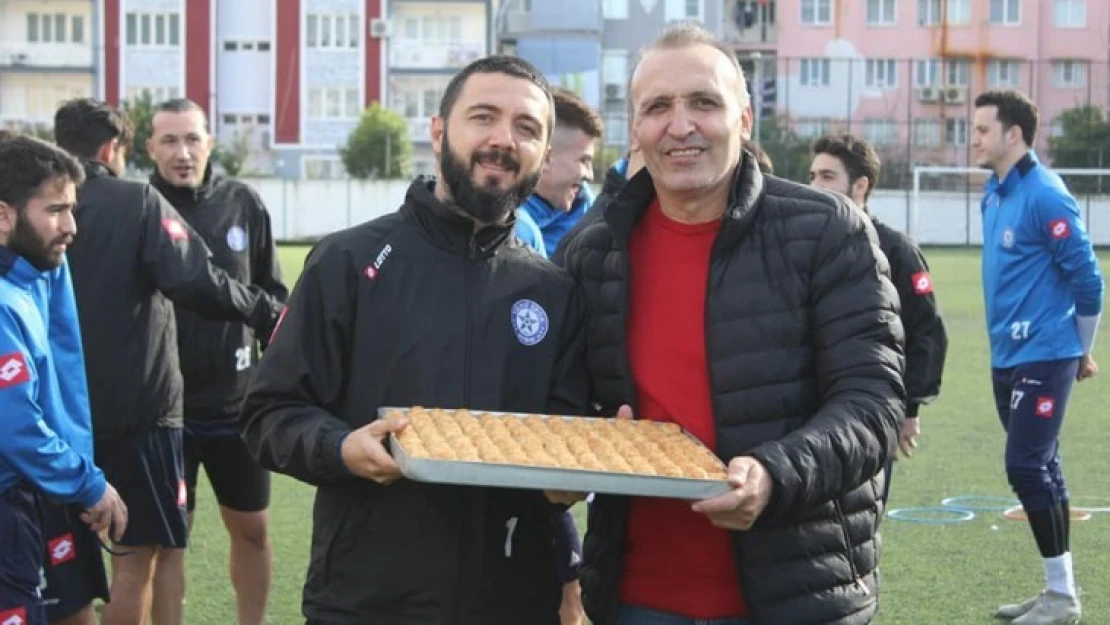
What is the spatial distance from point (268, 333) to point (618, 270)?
10.9 feet

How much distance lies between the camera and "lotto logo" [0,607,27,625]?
16.1 feet

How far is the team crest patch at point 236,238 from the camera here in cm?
738

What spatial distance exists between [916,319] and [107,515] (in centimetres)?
370

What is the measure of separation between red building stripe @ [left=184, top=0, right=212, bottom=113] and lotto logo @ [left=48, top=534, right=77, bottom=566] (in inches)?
2572

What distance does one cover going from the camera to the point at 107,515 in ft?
17.2

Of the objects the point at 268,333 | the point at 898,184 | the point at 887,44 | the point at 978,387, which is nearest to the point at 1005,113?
the point at 268,333

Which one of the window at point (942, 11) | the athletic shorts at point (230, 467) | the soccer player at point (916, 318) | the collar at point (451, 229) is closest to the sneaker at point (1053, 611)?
the soccer player at point (916, 318)

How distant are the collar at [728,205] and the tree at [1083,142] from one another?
52835 mm

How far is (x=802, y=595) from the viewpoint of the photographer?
11.5ft

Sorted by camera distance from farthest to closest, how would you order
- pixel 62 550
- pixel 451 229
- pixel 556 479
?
pixel 62 550, pixel 451 229, pixel 556 479

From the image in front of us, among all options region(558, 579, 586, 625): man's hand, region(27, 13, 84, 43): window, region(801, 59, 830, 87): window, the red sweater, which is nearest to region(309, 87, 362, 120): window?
region(27, 13, 84, 43): window

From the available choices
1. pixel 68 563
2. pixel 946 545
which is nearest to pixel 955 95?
pixel 946 545

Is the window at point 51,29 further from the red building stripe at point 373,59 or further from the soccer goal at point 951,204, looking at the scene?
the soccer goal at point 951,204

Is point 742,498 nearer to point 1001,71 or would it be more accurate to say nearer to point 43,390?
point 43,390
